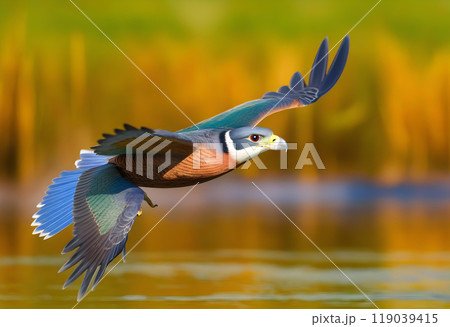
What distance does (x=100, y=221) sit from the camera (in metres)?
6.97

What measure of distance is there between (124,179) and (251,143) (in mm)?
1234

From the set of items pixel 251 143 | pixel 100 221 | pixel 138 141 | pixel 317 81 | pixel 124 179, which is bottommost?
pixel 100 221

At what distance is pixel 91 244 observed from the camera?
6.89 meters

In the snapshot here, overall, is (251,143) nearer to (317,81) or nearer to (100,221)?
(100,221)

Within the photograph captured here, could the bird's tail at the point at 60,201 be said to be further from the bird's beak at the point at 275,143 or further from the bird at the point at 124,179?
the bird's beak at the point at 275,143

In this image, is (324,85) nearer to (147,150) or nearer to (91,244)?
(147,150)

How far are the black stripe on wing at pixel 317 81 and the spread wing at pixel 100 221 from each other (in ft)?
8.15

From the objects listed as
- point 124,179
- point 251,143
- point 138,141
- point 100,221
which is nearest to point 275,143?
point 251,143

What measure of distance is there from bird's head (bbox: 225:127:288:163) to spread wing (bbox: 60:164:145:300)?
3.08ft

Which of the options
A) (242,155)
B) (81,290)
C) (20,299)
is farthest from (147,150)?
(20,299)

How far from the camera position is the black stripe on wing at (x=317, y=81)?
8.78 metres

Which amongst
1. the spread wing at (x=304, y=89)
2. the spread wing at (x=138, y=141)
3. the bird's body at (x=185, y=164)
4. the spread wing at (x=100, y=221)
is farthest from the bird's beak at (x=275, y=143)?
the spread wing at (x=100, y=221)

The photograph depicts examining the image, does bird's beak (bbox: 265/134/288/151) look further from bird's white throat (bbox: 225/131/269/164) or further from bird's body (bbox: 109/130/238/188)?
bird's body (bbox: 109/130/238/188)

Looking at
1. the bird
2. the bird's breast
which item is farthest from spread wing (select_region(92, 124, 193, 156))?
the bird's breast
